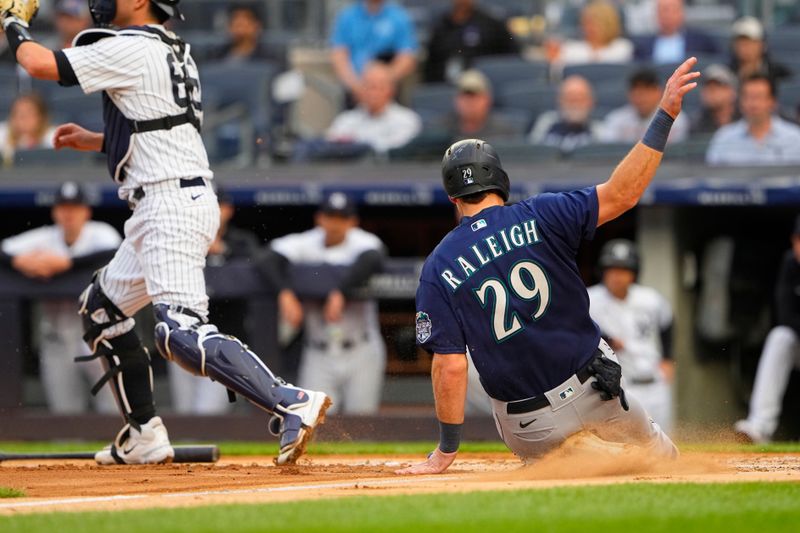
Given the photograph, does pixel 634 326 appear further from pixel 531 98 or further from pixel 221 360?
pixel 221 360

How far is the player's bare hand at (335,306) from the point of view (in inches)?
356

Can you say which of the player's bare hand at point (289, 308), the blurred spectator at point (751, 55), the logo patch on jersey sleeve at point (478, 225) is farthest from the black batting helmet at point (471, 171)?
the blurred spectator at point (751, 55)

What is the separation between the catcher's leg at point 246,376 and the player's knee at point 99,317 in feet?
1.74

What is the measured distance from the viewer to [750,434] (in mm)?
8562

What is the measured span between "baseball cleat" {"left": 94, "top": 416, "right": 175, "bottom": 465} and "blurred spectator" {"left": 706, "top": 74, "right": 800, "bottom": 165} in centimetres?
472

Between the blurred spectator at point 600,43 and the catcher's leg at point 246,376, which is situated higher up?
the blurred spectator at point 600,43

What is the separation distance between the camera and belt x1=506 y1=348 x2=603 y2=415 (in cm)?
495

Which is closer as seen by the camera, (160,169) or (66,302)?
(160,169)

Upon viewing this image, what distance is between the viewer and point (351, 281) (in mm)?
9062

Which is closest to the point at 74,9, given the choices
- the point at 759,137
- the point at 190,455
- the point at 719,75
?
the point at 719,75

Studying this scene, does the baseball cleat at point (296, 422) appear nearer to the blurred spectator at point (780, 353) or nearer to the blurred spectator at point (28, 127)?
the blurred spectator at point (780, 353)

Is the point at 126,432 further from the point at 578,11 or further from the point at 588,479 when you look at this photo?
the point at 578,11

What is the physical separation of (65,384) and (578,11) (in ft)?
17.3

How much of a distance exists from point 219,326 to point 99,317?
10.4 feet
